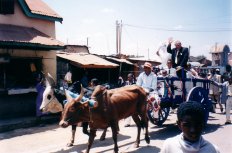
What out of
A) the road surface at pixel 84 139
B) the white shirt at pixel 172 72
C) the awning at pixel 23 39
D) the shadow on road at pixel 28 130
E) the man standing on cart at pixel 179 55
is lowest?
the shadow on road at pixel 28 130

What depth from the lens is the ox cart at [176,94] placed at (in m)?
8.42

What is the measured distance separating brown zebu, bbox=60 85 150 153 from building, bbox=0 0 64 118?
446cm

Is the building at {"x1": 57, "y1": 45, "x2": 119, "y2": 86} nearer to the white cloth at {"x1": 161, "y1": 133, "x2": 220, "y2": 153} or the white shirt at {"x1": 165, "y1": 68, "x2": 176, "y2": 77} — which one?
the white shirt at {"x1": 165, "y1": 68, "x2": 176, "y2": 77}

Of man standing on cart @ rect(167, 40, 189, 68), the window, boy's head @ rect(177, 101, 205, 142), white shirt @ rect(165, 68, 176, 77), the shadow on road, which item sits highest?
Answer: the window

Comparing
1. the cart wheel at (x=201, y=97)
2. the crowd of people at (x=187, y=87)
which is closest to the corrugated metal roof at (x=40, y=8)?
the crowd of people at (x=187, y=87)

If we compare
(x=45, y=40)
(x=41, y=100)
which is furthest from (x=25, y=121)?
(x=45, y=40)

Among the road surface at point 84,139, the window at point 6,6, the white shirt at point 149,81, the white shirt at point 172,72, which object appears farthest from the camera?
the window at point 6,6

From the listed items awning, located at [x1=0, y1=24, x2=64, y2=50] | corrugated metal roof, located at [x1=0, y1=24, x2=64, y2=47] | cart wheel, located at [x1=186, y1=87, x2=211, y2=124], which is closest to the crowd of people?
cart wheel, located at [x1=186, y1=87, x2=211, y2=124]

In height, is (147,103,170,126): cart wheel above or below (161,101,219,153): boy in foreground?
below

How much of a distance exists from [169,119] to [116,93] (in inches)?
178

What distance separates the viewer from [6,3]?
1068 centimetres

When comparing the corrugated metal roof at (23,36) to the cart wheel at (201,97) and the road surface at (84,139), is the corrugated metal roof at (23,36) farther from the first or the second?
the cart wheel at (201,97)

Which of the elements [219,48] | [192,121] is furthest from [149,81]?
[219,48]

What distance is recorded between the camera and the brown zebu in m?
5.94
